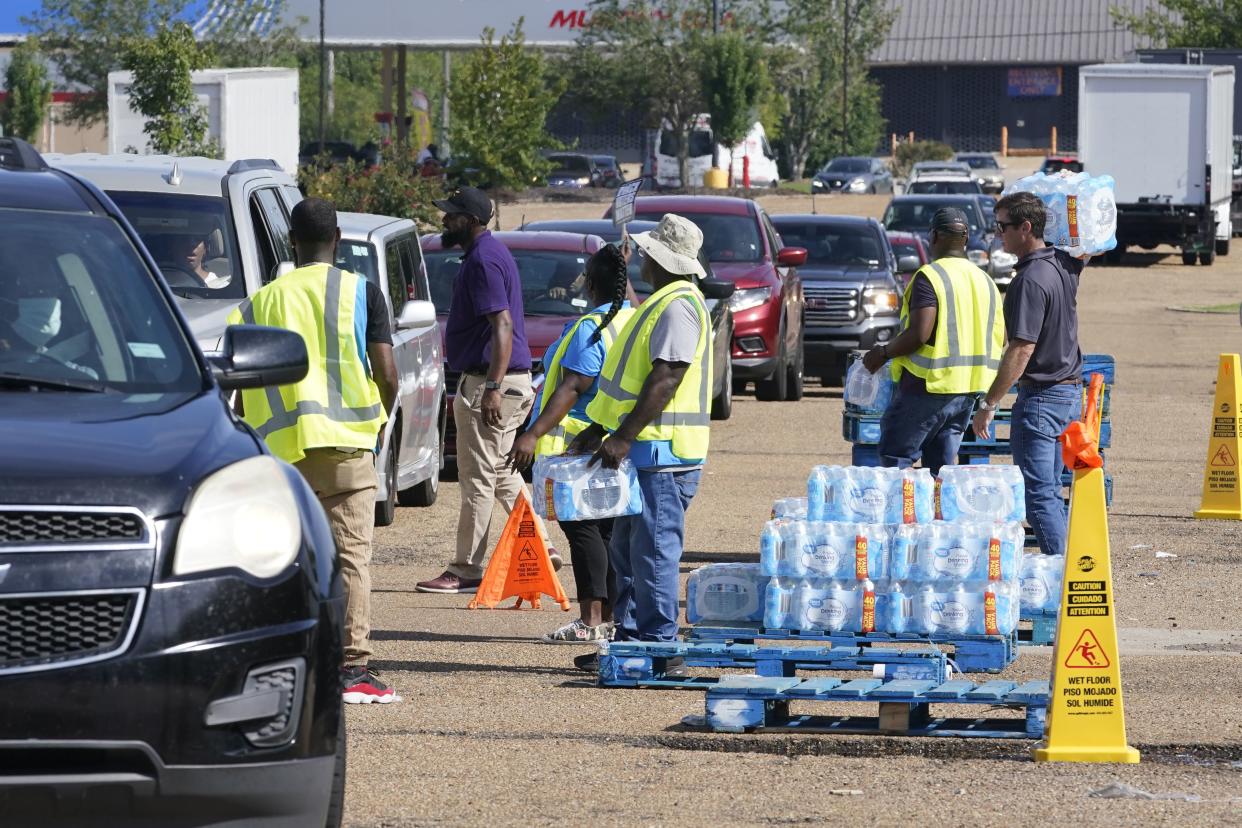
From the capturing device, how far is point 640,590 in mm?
8078

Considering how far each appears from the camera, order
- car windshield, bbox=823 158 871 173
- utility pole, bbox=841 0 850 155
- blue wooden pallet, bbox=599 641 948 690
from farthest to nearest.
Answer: utility pole, bbox=841 0 850 155 → car windshield, bbox=823 158 871 173 → blue wooden pallet, bbox=599 641 948 690

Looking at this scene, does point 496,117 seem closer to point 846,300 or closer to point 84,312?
point 846,300

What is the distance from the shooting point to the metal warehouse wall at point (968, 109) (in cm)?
9281

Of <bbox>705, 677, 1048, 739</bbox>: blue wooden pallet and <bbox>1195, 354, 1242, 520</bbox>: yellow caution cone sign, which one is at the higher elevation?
<bbox>1195, 354, 1242, 520</bbox>: yellow caution cone sign

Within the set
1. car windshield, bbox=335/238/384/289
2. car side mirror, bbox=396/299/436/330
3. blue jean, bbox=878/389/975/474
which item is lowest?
blue jean, bbox=878/389/975/474

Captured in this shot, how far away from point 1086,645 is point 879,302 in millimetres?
14983

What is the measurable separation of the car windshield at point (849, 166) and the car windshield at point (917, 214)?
29834 millimetres

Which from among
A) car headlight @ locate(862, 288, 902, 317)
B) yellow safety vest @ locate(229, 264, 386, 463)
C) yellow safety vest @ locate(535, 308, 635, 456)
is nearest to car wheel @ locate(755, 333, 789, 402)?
car headlight @ locate(862, 288, 902, 317)

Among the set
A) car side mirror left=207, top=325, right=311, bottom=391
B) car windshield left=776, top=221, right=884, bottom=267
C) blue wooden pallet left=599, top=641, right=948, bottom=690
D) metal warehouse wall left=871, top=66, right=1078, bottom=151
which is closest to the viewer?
car side mirror left=207, top=325, right=311, bottom=391

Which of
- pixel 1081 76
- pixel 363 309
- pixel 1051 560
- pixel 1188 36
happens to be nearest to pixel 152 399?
pixel 363 309

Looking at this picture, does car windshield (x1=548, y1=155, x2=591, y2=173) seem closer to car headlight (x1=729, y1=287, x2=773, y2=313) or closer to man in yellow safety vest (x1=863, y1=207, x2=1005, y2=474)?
car headlight (x1=729, y1=287, x2=773, y2=313)

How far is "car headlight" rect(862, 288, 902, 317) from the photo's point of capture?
21.6 m

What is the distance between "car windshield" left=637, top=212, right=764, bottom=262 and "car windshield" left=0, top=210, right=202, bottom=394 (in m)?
14.4

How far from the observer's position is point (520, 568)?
9.93 m
